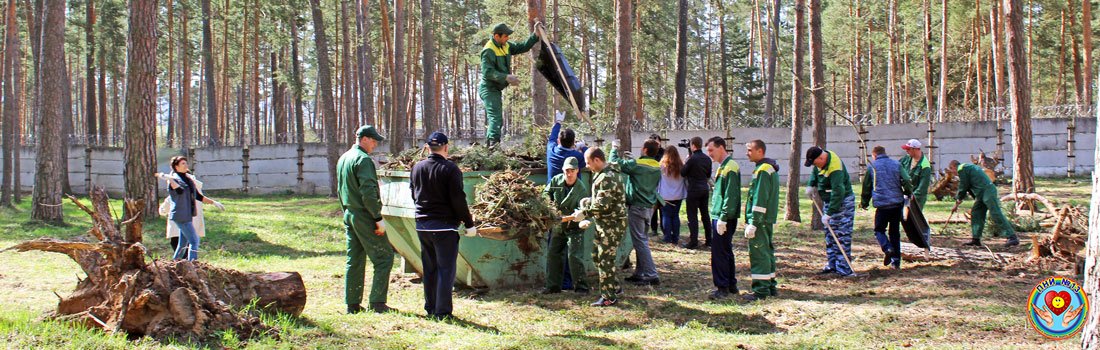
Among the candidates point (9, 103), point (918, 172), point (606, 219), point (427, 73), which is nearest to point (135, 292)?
point (606, 219)

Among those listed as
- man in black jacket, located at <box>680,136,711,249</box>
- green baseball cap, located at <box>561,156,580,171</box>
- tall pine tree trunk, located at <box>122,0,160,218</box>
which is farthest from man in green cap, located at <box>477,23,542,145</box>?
tall pine tree trunk, located at <box>122,0,160,218</box>

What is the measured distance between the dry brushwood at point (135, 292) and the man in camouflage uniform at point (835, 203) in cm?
643

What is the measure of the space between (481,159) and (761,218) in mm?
2989

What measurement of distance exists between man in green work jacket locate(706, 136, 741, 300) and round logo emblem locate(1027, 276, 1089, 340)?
268 centimetres

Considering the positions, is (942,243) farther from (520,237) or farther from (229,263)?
(229,263)

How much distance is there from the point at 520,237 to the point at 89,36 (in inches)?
1121

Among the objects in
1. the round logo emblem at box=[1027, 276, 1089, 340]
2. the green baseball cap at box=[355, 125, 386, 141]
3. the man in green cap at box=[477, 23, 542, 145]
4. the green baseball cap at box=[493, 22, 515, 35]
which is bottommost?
the round logo emblem at box=[1027, 276, 1089, 340]

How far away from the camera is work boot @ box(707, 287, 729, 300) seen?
7.91 m

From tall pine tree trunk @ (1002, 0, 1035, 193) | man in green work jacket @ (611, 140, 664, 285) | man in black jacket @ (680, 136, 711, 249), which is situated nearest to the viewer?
man in green work jacket @ (611, 140, 664, 285)

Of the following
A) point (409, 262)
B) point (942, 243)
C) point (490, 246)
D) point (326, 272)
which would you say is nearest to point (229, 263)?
point (326, 272)

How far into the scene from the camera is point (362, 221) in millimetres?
6949

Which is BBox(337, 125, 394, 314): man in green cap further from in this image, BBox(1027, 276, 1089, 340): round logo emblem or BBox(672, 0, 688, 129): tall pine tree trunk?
BBox(672, 0, 688, 129): tall pine tree trunk

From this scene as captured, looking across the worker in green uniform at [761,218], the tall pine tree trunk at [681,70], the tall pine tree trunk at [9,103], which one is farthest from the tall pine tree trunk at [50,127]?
the tall pine tree trunk at [681,70]

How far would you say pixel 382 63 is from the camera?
3322 centimetres
